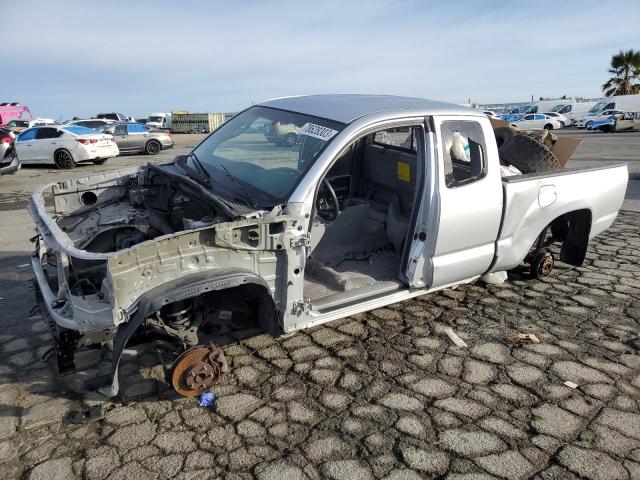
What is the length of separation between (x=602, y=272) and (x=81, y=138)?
49.5 feet

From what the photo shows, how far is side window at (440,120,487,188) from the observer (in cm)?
402

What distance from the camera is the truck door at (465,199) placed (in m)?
3.89

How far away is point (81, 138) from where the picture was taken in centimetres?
1569

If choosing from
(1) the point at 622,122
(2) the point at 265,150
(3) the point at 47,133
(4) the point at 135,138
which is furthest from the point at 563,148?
(1) the point at 622,122

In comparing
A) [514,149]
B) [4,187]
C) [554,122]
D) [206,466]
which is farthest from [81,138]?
[554,122]

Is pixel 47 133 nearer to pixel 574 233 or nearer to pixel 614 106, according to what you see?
pixel 574 233

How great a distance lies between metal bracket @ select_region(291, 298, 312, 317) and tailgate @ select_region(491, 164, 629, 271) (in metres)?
1.94

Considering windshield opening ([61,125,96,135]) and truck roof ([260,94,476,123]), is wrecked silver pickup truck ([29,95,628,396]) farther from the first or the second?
windshield opening ([61,125,96,135])

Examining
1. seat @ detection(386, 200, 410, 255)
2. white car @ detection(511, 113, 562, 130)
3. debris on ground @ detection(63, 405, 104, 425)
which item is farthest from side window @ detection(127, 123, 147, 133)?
white car @ detection(511, 113, 562, 130)

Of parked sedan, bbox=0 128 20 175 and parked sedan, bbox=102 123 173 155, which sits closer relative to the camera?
parked sedan, bbox=0 128 20 175

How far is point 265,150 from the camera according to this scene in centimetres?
403

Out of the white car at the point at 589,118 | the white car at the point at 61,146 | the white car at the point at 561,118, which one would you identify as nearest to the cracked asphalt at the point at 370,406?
the white car at the point at 61,146

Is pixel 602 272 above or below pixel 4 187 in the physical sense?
above

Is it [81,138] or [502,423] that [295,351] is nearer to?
[502,423]
